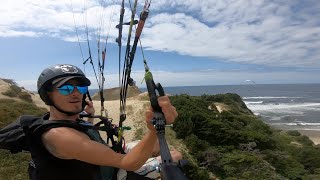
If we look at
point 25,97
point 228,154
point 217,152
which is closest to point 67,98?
point 217,152

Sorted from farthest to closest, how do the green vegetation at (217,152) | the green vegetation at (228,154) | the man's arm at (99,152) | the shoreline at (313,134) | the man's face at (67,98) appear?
the shoreline at (313,134) → the green vegetation at (228,154) → the green vegetation at (217,152) → the man's face at (67,98) → the man's arm at (99,152)

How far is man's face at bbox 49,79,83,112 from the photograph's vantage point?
10.4 feet

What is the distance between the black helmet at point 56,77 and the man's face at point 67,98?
0.04 metres

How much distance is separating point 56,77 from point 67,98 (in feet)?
0.71

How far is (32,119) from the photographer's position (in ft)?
10.1

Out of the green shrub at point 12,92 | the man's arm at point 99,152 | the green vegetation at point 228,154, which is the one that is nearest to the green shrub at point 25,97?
the green shrub at point 12,92

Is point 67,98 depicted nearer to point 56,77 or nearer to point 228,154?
point 56,77

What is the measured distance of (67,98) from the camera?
3.16 m

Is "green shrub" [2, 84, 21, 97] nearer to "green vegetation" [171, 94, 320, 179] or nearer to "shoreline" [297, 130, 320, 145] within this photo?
"green vegetation" [171, 94, 320, 179]

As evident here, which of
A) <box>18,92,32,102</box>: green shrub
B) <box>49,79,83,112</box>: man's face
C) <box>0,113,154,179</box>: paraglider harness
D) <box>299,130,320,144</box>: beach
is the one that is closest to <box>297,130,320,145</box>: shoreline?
<box>299,130,320,144</box>: beach

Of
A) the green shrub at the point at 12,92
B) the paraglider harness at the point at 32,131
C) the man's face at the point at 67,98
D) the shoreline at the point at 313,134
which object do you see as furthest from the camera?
the shoreline at the point at 313,134

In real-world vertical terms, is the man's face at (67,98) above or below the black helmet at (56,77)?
below

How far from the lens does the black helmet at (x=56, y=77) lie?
3176 mm

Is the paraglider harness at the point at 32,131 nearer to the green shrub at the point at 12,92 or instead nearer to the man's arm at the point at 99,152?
the man's arm at the point at 99,152
